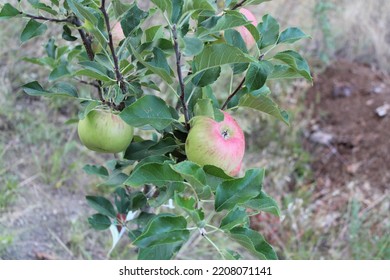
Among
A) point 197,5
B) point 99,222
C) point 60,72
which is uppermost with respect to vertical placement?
point 197,5

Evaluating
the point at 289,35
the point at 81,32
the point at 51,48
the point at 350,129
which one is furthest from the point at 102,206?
the point at 350,129

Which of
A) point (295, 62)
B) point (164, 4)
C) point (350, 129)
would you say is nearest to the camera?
point (164, 4)

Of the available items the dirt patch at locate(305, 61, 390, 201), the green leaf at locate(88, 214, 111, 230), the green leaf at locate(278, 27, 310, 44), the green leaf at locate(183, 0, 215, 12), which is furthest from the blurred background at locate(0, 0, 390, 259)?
the green leaf at locate(183, 0, 215, 12)

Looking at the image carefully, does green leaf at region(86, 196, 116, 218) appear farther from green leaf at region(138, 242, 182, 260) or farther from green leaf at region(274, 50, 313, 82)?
green leaf at region(274, 50, 313, 82)

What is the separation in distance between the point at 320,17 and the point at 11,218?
2822mm

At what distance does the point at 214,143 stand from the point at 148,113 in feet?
0.46

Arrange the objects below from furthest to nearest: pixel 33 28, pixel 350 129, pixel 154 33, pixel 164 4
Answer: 1. pixel 350 129
2. pixel 33 28
3. pixel 154 33
4. pixel 164 4

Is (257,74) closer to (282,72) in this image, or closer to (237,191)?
(282,72)

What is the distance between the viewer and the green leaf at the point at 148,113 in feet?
3.38

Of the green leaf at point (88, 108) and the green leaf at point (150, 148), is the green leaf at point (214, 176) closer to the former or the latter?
the green leaf at point (150, 148)

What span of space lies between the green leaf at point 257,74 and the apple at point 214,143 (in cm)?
9

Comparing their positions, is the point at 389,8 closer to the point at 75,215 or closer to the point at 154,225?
the point at 75,215

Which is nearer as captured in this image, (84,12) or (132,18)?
(84,12)

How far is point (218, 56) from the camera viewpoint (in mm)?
989
